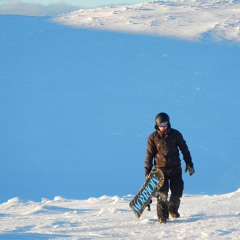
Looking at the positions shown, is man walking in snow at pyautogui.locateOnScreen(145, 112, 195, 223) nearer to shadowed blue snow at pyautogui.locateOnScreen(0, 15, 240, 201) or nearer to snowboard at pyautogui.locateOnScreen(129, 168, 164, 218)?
snowboard at pyautogui.locateOnScreen(129, 168, 164, 218)

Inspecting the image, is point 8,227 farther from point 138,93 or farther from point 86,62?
point 86,62

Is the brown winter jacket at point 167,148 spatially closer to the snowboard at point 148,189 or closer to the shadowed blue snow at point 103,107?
the snowboard at point 148,189

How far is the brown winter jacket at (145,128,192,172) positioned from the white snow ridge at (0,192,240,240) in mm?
672

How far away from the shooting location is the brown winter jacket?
6031 millimetres

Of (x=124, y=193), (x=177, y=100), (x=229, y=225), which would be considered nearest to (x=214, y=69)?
(x=177, y=100)

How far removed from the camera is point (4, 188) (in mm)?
11312

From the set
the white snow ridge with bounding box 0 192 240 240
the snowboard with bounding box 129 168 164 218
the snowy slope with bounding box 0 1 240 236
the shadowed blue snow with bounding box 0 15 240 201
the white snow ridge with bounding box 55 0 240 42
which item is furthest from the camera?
the white snow ridge with bounding box 55 0 240 42

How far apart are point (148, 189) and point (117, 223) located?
56 centimetres

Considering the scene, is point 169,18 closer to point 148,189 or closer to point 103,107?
point 103,107

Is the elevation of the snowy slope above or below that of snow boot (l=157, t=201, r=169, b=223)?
above

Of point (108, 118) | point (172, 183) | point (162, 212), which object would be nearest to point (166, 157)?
point (172, 183)

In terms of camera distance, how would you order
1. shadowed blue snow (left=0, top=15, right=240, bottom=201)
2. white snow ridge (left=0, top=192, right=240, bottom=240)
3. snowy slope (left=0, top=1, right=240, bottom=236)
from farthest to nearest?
1. shadowed blue snow (left=0, top=15, right=240, bottom=201)
2. snowy slope (left=0, top=1, right=240, bottom=236)
3. white snow ridge (left=0, top=192, right=240, bottom=240)

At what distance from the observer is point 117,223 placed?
6234 millimetres

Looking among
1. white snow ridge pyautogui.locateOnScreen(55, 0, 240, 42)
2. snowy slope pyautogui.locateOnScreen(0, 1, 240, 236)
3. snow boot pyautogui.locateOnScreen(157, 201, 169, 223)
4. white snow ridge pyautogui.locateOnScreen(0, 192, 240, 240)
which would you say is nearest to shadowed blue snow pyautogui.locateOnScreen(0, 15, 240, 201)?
snowy slope pyautogui.locateOnScreen(0, 1, 240, 236)
